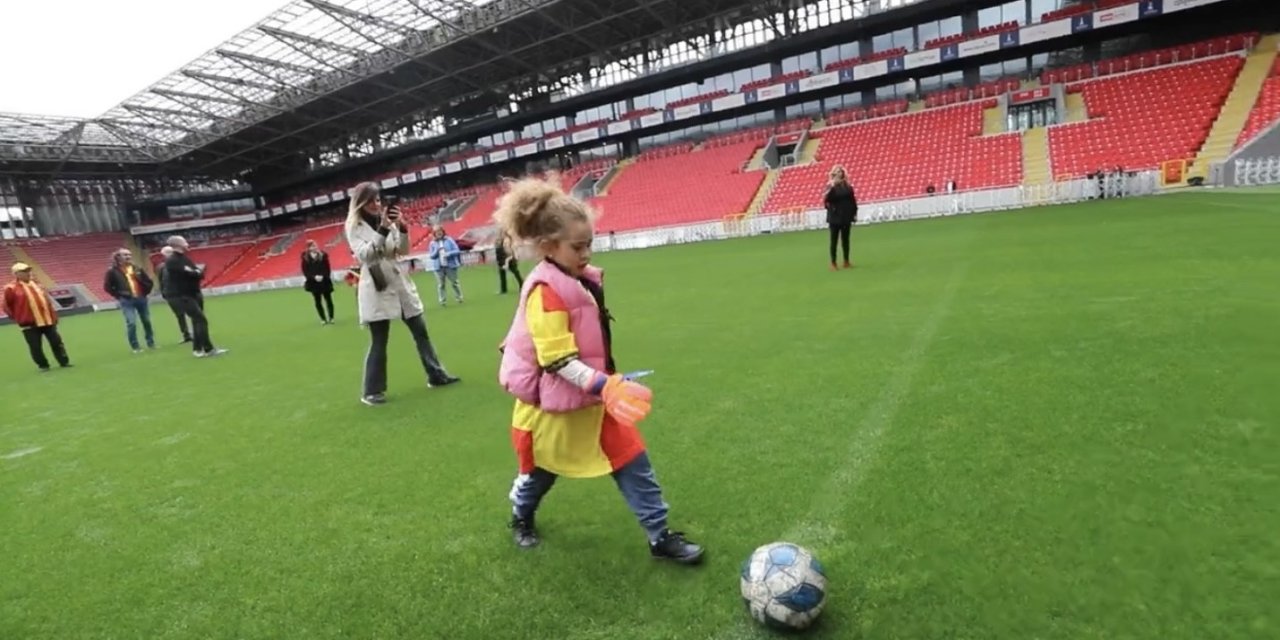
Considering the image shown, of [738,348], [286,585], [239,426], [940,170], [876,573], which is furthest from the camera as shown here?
[940,170]

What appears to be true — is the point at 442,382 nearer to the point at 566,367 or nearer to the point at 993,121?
the point at 566,367

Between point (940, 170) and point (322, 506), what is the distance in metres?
27.3

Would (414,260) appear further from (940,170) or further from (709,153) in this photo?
(940,170)

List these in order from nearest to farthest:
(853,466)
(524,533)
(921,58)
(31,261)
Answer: (524,533) → (853,466) → (921,58) → (31,261)

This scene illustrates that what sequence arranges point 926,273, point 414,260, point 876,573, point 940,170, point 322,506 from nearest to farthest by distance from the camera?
point 876,573 → point 322,506 → point 926,273 → point 940,170 → point 414,260

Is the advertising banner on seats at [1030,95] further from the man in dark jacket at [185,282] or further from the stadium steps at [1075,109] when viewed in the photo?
the man in dark jacket at [185,282]

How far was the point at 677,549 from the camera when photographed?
2.71 metres

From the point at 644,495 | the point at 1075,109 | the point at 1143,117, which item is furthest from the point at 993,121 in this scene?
the point at 644,495

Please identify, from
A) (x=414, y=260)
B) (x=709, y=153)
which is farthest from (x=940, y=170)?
(x=414, y=260)

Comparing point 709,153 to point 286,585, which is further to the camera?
point 709,153

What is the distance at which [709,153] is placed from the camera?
3706 cm

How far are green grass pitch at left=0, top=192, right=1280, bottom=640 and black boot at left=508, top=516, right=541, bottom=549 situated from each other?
0.05m

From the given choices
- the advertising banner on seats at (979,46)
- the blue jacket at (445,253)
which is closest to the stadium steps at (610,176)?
the advertising banner on seats at (979,46)

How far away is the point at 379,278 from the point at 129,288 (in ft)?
31.0
